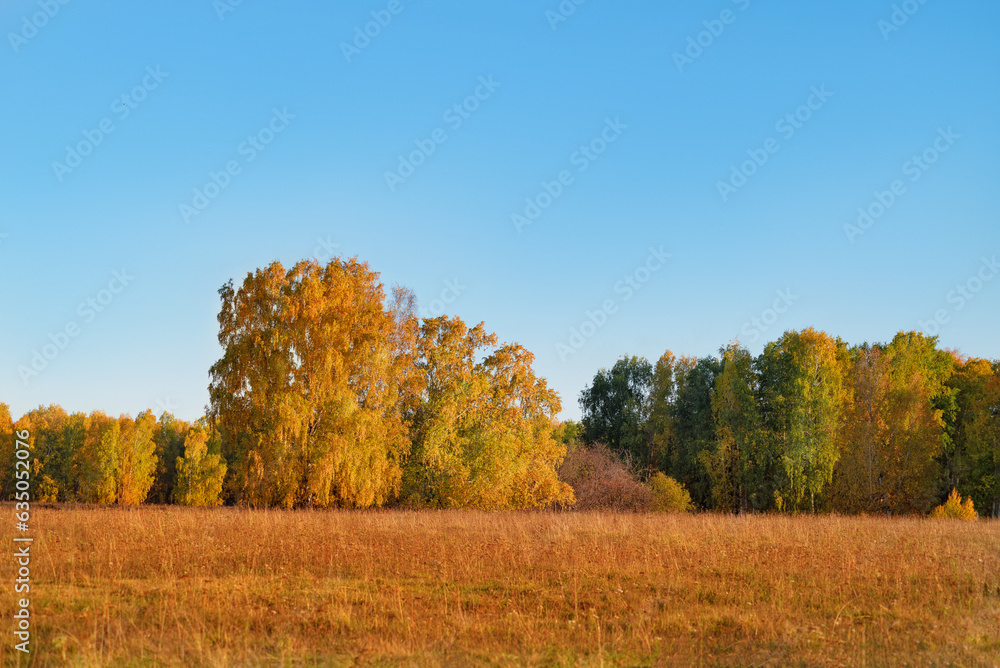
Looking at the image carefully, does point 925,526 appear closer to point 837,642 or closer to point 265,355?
point 837,642

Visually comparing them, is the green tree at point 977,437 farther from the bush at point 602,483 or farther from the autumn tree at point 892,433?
the bush at point 602,483

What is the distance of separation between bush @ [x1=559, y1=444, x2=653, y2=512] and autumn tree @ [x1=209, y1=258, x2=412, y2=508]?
13430 mm

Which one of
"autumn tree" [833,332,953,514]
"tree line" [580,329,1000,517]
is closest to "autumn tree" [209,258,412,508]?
"tree line" [580,329,1000,517]

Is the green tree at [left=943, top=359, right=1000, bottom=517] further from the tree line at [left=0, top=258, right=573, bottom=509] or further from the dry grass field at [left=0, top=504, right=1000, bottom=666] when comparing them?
the dry grass field at [left=0, top=504, right=1000, bottom=666]

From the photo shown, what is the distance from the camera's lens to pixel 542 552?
12406 millimetres

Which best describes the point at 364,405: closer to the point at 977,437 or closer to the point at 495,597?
the point at 495,597

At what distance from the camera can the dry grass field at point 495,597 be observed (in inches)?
281

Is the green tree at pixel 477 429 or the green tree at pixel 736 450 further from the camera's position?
the green tree at pixel 736 450

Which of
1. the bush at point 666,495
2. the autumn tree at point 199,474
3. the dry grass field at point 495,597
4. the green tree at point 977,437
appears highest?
the green tree at point 977,437

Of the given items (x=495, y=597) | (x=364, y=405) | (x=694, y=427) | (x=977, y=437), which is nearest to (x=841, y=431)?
(x=977, y=437)

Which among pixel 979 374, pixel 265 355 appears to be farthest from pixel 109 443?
pixel 979 374

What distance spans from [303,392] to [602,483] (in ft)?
60.9

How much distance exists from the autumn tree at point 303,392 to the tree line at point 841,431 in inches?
942

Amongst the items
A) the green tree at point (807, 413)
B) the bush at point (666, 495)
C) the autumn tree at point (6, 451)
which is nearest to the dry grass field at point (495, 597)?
the bush at point (666, 495)
